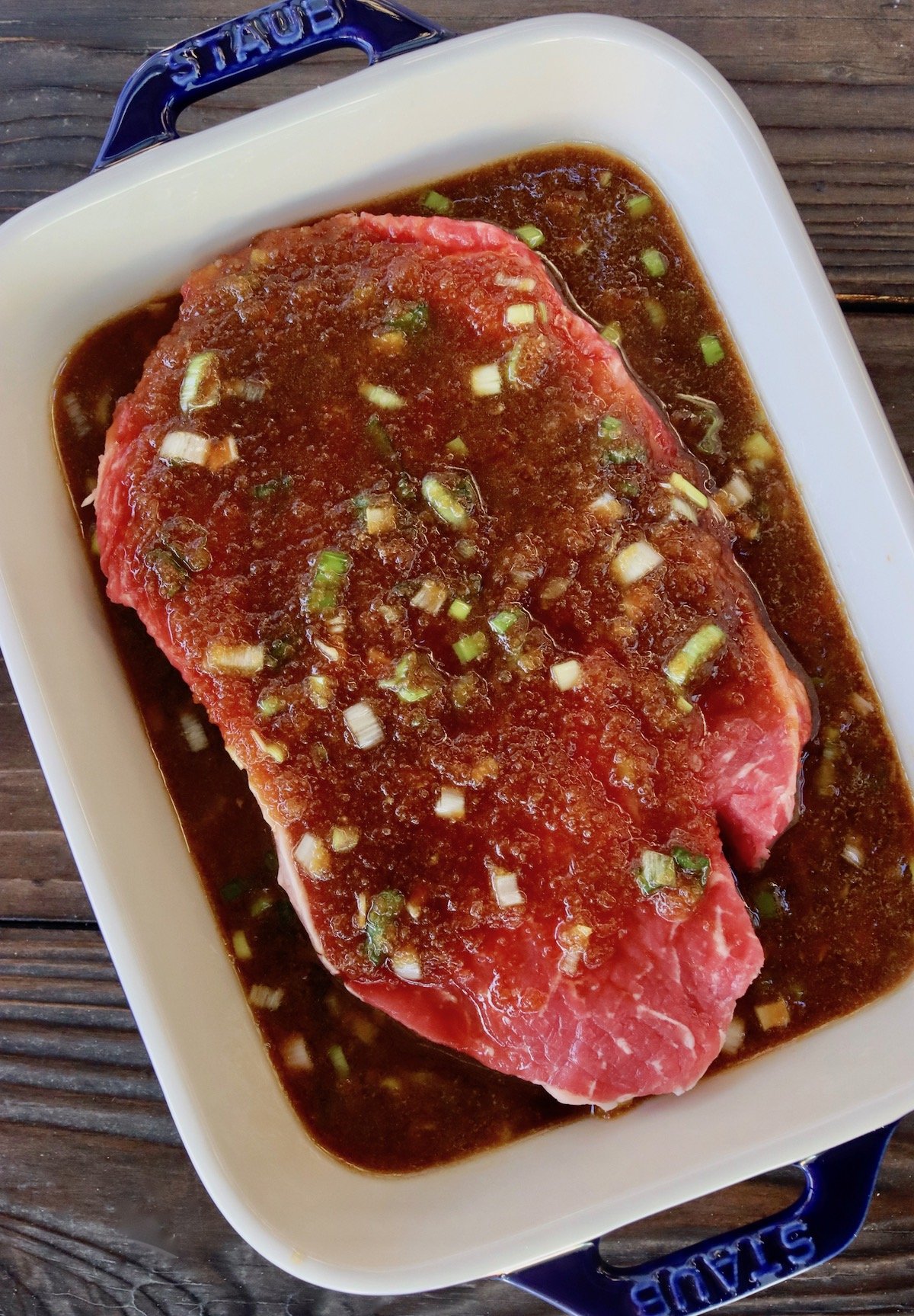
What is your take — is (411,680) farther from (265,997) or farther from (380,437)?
(265,997)

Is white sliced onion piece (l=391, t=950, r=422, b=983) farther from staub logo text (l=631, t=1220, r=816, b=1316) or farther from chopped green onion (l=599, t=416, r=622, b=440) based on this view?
chopped green onion (l=599, t=416, r=622, b=440)

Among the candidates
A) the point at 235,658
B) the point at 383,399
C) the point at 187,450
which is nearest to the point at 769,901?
the point at 235,658

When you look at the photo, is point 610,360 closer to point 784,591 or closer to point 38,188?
point 784,591

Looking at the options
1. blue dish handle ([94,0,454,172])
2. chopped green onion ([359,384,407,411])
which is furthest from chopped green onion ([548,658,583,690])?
blue dish handle ([94,0,454,172])

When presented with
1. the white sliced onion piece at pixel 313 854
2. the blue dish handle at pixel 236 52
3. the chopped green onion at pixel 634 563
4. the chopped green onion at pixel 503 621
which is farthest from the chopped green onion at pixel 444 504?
the blue dish handle at pixel 236 52

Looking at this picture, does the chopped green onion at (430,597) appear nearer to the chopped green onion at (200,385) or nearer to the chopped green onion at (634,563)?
the chopped green onion at (634,563)

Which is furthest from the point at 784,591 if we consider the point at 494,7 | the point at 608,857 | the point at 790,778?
the point at 494,7
